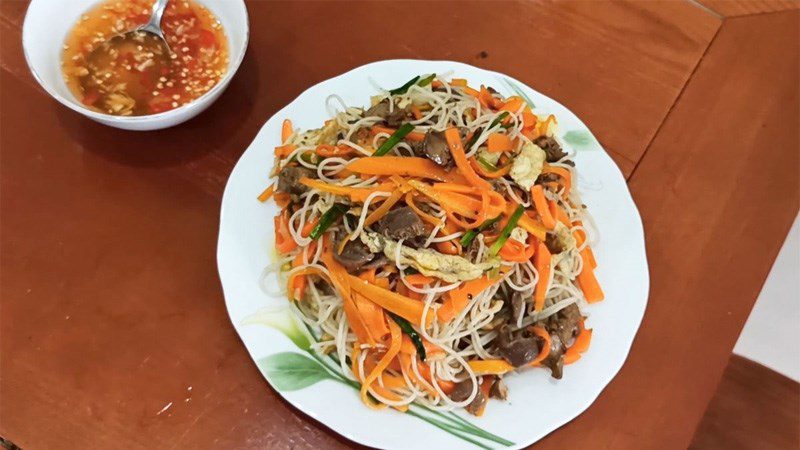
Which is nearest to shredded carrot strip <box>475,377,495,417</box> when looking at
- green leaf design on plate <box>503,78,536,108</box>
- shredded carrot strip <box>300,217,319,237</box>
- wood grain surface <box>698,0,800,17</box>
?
shredded carrot strip <box>300,217,319,237</box>

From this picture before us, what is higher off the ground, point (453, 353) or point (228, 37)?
point (228, 37)

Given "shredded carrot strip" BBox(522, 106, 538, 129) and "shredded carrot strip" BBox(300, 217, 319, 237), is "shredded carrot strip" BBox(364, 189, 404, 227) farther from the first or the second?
"shredded carrot strip" BBox(522, 106, 538, 129)

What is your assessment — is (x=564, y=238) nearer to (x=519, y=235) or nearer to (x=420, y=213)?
(x=519, y=235)

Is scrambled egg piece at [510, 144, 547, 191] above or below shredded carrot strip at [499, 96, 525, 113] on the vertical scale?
below

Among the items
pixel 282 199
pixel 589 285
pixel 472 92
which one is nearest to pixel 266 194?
pixel 282 199

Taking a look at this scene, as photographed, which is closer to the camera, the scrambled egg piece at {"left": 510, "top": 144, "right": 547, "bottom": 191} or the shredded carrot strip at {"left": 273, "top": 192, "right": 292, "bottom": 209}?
the scrambled egg piece at {"left": 510, "top": 144, "right": 547, "bottom": 191}

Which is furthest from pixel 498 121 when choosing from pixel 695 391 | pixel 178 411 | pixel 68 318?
pixel 68 318

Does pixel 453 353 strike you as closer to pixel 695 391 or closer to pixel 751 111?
pixel 695 391
